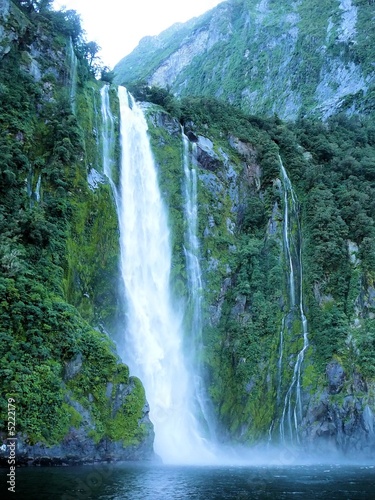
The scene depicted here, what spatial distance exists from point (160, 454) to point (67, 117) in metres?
16.9

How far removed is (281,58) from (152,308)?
153 feet

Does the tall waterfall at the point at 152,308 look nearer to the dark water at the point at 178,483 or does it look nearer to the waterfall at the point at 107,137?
the waterfall at the point at 107,137

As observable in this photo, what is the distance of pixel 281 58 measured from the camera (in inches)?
2377

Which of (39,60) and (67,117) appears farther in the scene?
(39,60)

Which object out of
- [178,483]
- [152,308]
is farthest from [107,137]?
[178,483]

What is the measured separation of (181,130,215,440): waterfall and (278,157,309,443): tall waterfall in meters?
3.83

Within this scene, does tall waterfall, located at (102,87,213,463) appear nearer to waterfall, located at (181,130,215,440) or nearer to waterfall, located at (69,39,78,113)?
waterfall, located at (181,130,215,440)

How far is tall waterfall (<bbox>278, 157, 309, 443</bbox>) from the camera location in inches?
934

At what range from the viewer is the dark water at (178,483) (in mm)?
11016

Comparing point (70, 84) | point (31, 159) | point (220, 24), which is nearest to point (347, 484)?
point (31, 159)

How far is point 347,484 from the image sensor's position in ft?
45.7

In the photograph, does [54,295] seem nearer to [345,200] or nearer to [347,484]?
[347,484]

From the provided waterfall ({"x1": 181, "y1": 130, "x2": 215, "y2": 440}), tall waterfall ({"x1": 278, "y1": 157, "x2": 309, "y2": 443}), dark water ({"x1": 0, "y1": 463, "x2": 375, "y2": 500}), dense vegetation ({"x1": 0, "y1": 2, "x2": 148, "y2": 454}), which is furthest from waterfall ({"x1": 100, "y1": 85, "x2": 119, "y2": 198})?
dark water ({"x1": 0, "y1": 463, "x2": 375, "y2": 500})

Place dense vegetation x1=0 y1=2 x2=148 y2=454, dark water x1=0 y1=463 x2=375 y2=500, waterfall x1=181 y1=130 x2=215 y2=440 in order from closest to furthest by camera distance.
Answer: dark water x1=0 y1=463 x2=375 y2=500
dense vegetation x1=0 y1=2 x2=148 y2=454
waterfall x1=181 y1=130 x2=215 y2=440
